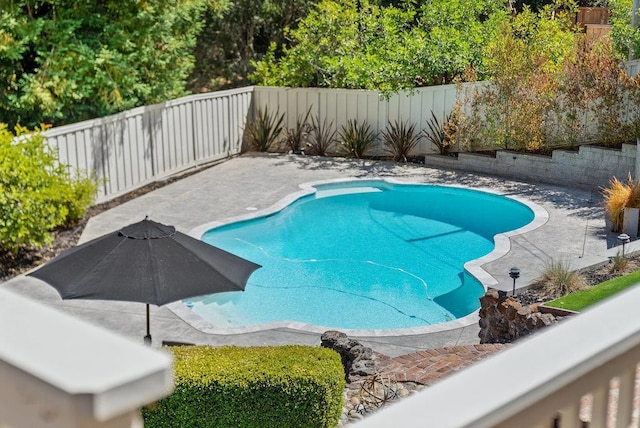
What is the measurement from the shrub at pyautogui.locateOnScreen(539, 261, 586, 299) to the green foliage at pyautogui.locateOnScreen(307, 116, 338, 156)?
8.65m

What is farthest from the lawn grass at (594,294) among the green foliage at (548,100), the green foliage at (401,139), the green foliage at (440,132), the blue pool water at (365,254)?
the green foliage at (401,139)

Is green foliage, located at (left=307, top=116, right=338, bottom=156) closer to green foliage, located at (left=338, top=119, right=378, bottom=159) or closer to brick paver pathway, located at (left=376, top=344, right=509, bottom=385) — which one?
green foliage, located at (left=338, top=119, right=378, bottom=159)

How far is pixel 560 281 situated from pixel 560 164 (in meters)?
6.34

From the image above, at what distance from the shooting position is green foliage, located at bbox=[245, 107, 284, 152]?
18156 millimetres

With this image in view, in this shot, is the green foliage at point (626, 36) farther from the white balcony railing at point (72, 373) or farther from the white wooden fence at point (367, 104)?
the white balcony railing at point (72, 373)

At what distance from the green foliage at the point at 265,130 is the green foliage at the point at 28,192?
21.8ft

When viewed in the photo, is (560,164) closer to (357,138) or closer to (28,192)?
(357,138)

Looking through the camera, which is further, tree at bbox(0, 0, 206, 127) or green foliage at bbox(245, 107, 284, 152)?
green foliage at bbox(245, 107, 284, 152)

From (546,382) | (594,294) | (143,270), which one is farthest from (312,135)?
(546,382)

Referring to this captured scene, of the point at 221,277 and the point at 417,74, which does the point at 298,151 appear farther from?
the point at 221,277

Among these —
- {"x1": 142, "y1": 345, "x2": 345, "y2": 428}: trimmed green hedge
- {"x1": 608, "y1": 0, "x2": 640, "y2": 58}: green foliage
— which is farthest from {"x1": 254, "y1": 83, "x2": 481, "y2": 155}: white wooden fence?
{"x1": 142, "y1": 345, "x2": 345, "y2": 428}: trimmed green hedge

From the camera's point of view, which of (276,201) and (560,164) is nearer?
(276,201)

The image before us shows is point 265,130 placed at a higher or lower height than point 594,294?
higher

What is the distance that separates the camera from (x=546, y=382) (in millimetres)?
1428
